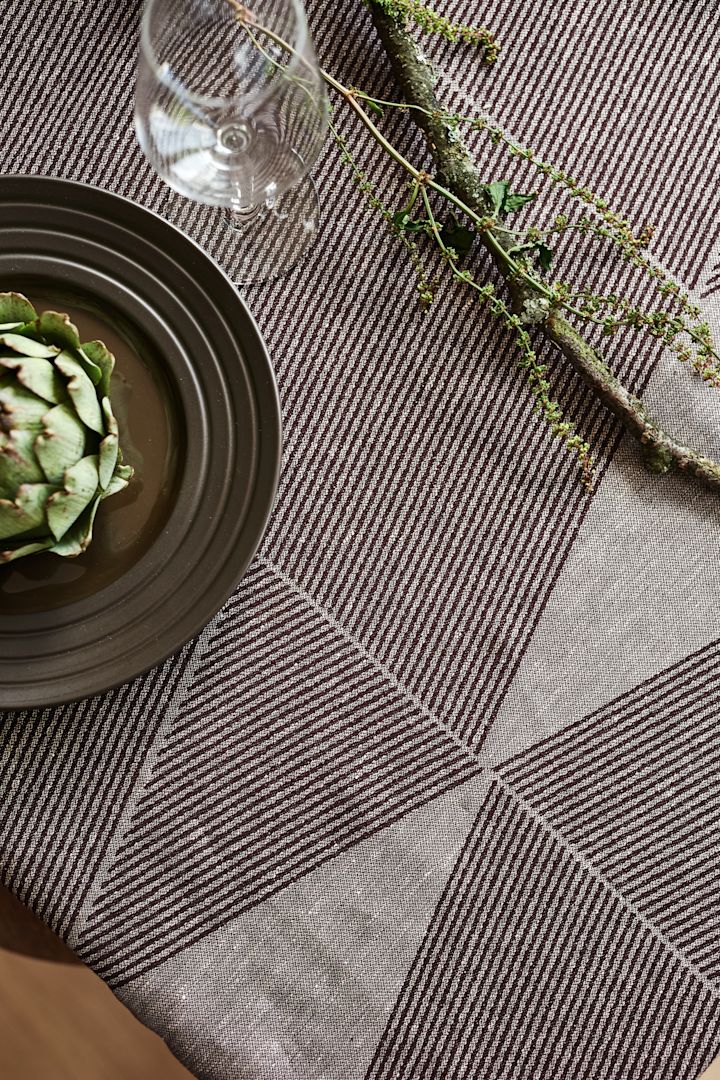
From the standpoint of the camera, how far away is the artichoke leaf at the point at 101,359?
2.04 feet

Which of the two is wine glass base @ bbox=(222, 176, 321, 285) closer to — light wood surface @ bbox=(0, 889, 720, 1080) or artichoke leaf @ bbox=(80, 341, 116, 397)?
artichoke leaf @ bbox=(80, 341, 116, 397)

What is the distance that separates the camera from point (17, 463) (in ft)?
1.90

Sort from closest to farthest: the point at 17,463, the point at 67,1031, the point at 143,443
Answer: the point at 17,463
the point at 143,443
the point at 67,1031

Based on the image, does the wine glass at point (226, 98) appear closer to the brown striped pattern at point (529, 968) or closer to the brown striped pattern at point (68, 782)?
the brown striped pattern at point (68, 782)

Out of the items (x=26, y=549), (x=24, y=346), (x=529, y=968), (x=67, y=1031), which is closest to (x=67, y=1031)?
(x=67, y=1031)

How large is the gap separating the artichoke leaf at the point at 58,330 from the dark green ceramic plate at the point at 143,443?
92 mm

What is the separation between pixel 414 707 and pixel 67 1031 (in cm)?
63

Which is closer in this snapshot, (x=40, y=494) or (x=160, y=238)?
(x=40, y=494)

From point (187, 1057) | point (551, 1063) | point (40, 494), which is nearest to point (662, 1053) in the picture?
point (551, 1063)

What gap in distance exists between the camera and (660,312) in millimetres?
758

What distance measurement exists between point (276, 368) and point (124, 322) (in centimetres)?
12

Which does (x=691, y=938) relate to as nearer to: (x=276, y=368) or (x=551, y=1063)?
(x=551, y=1063)

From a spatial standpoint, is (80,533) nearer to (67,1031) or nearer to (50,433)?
(50,433)

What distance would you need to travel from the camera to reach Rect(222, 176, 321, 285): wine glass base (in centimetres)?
76
